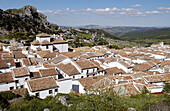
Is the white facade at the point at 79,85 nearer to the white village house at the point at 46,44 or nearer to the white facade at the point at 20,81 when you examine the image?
the white facade at the point at 20,81

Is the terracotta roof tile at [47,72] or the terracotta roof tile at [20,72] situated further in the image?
the terracotta roof tile at [47,72]

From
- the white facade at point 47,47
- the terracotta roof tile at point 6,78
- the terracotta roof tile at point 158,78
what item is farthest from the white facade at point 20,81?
the white facade at point 47,47

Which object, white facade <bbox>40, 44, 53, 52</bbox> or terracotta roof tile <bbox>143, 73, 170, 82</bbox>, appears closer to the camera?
terracotta roof tile <bbox>143, 73, 170, 82</bbox>

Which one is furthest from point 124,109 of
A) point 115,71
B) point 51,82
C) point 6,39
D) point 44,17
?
point 44,17

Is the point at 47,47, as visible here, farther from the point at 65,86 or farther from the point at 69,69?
the point at 65,86

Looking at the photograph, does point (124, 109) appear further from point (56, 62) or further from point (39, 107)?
point (56, 62)

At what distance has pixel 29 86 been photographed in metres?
20.7

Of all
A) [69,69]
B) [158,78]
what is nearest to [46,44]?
[69,69]

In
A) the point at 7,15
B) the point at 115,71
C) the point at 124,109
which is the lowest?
the point at 115,71

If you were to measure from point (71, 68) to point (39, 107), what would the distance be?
50.0ft

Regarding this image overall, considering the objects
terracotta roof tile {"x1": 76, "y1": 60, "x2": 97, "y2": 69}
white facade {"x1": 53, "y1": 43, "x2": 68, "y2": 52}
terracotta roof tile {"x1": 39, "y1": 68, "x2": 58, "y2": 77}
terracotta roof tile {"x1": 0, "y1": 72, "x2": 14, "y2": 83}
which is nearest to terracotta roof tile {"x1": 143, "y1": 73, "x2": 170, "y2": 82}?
terracotta roof tile {"x1": 76, "y1": 60, "x2": 97, "y2": 69}

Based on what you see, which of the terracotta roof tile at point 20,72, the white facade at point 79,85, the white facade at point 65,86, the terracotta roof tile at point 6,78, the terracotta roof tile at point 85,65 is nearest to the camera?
the terracotta roof tile at point 6,78

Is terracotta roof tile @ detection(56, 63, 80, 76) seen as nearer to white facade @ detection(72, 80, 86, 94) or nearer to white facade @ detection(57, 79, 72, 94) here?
white facade @ detection(72, 80, 86, 94)

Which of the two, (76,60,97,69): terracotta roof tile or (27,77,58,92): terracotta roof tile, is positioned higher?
(76,60,97,69): terracotta roof tile
